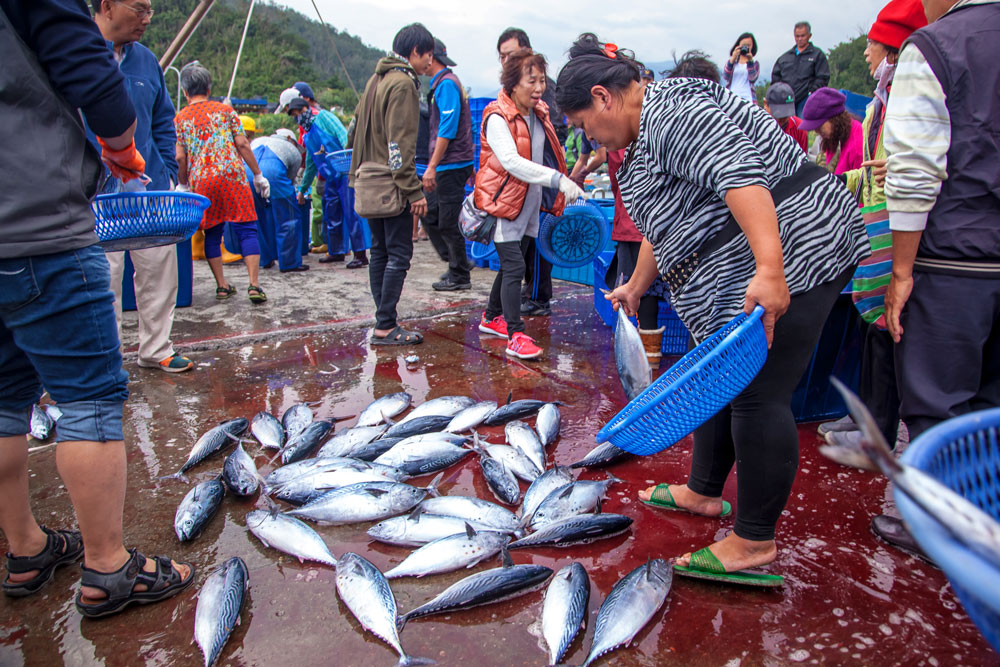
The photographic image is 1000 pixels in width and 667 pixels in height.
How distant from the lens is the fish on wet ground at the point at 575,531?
2.49 metres

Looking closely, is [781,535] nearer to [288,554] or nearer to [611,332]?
[288,554]

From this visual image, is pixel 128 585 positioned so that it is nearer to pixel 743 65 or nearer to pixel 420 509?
pixel 420 509

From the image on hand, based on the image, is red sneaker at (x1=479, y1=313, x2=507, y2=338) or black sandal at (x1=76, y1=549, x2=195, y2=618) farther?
red sneaker at (x1=479, y1=313, x2=507, y2=338)

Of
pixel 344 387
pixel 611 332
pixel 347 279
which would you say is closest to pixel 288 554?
pixel 344 387

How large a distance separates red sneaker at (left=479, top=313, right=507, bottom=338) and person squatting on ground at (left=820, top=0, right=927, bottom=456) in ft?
8.47

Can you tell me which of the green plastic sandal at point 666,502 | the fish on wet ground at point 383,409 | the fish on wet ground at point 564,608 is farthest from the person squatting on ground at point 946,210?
the fish on wet ground at point 383,409

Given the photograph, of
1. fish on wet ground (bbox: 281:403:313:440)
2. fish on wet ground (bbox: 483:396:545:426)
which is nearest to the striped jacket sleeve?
fish on wet ground (bbox: 483:396:545:426)

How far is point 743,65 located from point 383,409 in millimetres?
7486

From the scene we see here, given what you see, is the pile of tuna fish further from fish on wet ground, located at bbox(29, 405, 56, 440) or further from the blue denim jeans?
fish on wet ground, located at bbox(29, 405, 56, 440)

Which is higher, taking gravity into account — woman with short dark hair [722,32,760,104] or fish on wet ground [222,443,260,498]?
woman with short dark hair [722,32,760,104]

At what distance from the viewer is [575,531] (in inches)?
98.3

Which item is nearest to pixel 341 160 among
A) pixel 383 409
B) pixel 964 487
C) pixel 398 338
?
pixel 398 338

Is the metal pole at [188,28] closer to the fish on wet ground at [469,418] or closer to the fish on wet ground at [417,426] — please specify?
the fish on wet ground at [417,426]

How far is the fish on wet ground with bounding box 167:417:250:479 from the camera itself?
315 cm
